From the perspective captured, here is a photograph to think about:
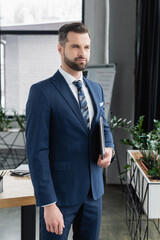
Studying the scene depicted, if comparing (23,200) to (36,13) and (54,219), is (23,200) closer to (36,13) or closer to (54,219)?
(54,219)

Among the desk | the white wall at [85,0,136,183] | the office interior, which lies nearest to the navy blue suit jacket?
the desk

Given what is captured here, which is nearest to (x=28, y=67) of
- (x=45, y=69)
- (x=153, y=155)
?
(x=45, y=69)

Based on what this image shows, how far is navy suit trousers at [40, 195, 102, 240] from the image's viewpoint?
1.40 meters

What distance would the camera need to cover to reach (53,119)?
133 cm

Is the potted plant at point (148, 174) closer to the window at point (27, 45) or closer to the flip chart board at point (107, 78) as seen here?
the flip chart board at point (107, 78)

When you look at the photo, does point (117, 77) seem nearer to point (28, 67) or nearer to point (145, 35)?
point (145, 35)

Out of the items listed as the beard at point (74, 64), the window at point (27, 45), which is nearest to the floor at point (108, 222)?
the beard at point (74, 64)

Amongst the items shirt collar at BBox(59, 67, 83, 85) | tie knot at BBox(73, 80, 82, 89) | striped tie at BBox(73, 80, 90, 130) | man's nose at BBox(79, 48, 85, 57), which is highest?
man's nose at BBox(79, 48, 85, 57)

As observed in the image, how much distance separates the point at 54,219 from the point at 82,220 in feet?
0.67

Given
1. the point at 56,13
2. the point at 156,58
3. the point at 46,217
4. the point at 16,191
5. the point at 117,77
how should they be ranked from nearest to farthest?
the point at 46,217 < the point at 16,191 < the point at 156,58 < the point at 117,77 < the point at 56,13

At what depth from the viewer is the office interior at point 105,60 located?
427 cm

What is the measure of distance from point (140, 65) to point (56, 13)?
2.17 meters

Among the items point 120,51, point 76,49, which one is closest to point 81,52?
point 76,49

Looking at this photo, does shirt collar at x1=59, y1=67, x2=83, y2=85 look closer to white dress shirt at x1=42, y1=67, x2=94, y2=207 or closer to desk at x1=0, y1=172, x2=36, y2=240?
white dress shirt at x1=42, y1=67, x2=94, y2=207
